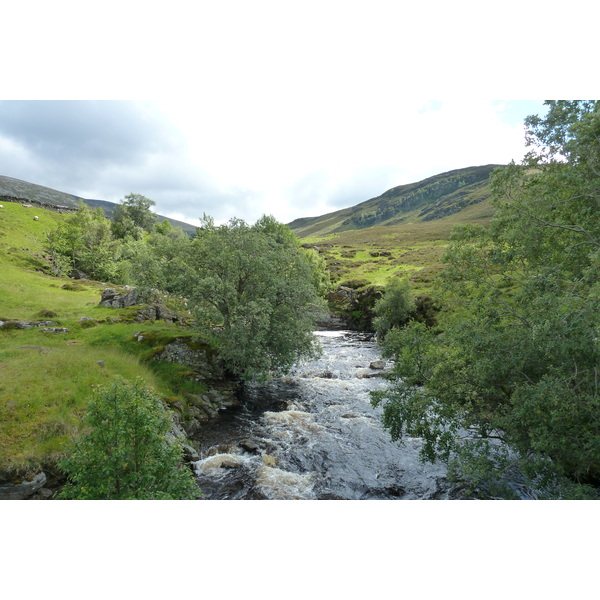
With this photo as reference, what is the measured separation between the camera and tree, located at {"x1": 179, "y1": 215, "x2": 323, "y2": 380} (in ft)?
78.5

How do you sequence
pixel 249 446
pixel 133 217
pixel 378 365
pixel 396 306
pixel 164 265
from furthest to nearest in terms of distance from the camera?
pixel 133 217 < pixel 396 306 < pixel 378 365 < pixel 164 265 < pixel 249 446

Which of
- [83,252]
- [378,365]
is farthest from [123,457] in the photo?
[83,252]

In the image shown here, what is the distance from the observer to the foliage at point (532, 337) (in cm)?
1041

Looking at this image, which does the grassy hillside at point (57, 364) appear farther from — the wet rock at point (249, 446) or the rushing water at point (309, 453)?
the wet rock at point (249, 446)

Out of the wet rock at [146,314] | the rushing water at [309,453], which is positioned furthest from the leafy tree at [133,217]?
the rushing water at [309,453]

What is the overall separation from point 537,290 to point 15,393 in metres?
24.0

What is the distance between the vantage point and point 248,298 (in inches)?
1045

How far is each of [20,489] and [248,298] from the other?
17.4m

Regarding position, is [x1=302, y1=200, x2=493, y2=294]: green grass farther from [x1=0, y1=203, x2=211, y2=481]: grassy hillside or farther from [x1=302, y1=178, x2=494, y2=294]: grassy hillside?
[x1=0, y1=203, x2=211, y2=481]: grassy hillside

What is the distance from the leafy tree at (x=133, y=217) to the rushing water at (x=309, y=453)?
84154mm

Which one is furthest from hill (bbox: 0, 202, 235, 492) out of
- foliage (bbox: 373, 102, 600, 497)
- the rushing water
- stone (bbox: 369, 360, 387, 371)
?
stone (bbox: 369, 360, 387, 371)

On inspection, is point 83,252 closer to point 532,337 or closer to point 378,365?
point 378,365

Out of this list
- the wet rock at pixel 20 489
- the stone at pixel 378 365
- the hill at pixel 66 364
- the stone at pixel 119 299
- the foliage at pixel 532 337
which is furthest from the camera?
the stone at pixel 119 299
